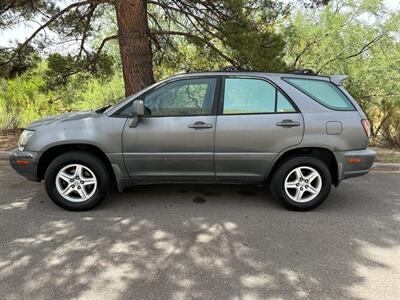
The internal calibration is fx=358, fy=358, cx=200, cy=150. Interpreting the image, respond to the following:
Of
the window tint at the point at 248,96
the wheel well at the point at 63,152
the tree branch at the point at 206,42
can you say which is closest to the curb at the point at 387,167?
the tree branch at the point at 206,42

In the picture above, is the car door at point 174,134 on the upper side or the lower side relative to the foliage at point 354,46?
lower

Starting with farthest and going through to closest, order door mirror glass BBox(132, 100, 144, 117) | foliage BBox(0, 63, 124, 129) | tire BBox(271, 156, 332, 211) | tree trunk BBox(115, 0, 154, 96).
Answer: foliage BBox(0, 63, 124, 129), tree trunk BBox(115, 0, 154, 96), tire BBox(271, 156, 332, 211), door mirror glass BBox(132, 100, 144, 117)

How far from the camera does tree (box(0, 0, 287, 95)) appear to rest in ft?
22.3

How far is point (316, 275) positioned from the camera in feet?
9.96

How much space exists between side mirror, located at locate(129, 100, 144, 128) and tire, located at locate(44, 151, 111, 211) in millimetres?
638

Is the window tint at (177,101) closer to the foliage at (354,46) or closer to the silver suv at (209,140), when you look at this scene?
the silver suv at (209,140)

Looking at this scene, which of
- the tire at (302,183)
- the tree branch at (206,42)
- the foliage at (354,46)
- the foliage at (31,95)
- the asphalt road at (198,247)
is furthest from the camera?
the foliage at (354,46)

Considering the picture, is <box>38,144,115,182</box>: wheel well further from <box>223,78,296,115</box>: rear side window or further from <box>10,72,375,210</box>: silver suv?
<box>223,78,296,115</box>: rear side window

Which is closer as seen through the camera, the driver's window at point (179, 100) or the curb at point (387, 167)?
the driver's window at point (179, 100)

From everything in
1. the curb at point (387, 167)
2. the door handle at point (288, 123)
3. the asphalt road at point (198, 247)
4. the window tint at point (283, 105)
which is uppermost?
the window tint at point (283, 105)

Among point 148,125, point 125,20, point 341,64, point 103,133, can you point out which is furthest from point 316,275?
point 341,64

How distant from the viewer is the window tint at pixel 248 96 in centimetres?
432

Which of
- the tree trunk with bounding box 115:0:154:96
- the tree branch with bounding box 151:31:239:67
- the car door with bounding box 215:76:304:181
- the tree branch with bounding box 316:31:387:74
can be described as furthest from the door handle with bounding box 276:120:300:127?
the tree branch with bounding box 316:31:387:74

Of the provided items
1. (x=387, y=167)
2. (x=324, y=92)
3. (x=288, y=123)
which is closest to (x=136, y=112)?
(x=288, y=123)
